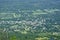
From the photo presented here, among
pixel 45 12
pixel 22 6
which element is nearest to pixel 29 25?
pixel 45 12

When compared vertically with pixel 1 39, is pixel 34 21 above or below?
below

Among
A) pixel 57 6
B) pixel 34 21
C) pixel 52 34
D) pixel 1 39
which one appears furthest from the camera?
pixel 57 6

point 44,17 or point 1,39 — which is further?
point 44,17

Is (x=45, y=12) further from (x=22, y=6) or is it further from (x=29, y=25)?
(x=29, y=25)

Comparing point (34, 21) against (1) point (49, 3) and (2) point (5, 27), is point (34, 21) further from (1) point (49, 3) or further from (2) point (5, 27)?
(1) point (49, 3)

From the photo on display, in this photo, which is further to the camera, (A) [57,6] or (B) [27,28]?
(A) [57,6]

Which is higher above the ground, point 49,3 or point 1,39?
point 1,39

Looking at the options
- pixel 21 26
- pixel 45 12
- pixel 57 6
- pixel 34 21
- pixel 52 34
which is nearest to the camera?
pixel 52 34

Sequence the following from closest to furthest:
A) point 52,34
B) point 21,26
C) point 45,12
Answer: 1. point 52,34
2. point 21,26
3. point 45,12

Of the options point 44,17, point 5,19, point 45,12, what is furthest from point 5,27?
point 45,12
